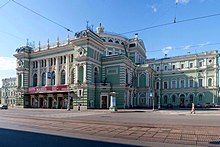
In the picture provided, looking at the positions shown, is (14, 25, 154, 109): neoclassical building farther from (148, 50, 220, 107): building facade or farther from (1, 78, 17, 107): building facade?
(1, 78, 17, 107): building facade

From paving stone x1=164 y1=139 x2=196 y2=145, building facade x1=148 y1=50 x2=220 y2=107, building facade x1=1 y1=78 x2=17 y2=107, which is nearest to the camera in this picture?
paving stone x1=164 y1=139 x2=196 y2=145

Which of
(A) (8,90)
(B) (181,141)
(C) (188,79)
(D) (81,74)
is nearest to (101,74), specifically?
(D) (81,74)

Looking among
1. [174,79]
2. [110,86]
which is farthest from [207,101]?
[110,86]

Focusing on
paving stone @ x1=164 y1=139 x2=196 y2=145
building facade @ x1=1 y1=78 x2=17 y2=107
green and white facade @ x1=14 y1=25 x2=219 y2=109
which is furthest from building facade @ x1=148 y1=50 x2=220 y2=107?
building facade @ x1=1 y1=78 x2=17 y2=107

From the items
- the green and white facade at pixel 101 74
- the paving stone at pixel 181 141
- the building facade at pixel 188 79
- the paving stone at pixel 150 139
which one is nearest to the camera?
the paving stone at pixel 181 141

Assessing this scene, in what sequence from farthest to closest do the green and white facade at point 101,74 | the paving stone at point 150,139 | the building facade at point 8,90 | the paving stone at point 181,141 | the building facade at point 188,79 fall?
the building facade at point 8,90
the building facade at point 188,79
the green and white facade at point 101,74
the paving stone at point 150,139
the paving stone at point 181,141

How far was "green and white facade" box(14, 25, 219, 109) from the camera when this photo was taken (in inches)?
1832

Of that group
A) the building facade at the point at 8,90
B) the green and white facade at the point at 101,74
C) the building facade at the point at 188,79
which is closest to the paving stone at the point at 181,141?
the green and white facade at the point at 101,74

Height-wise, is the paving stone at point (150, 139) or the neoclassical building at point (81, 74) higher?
the neoclassical building at point (81, 74)

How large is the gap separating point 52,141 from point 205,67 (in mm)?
66287

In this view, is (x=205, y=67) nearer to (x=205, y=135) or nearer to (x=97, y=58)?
(x=97, y=58)

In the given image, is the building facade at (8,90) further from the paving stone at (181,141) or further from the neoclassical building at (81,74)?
the paving stone at (181,141)

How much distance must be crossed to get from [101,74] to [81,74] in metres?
5.59

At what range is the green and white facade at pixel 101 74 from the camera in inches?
1832
